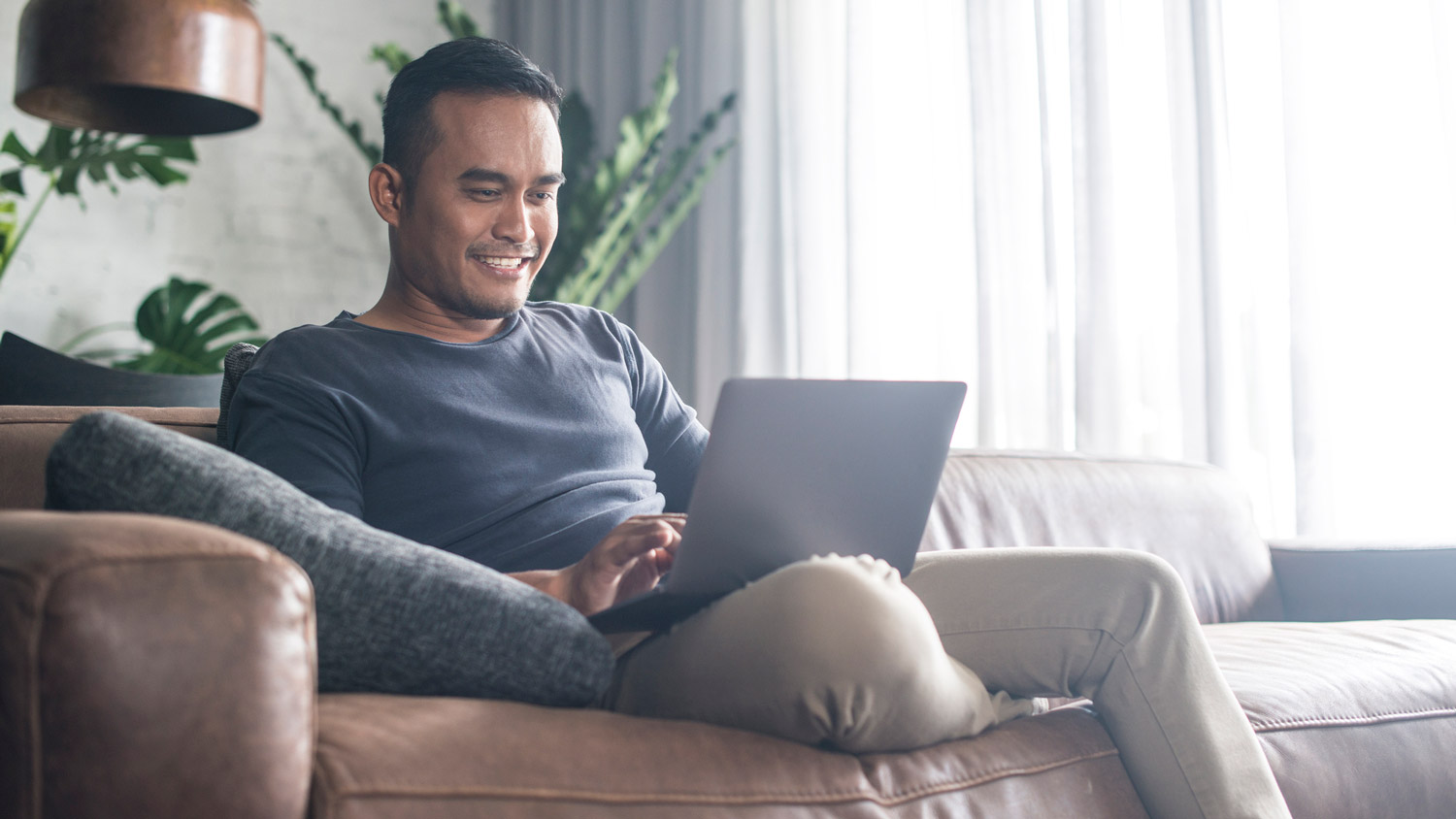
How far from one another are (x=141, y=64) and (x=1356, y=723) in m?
1.67

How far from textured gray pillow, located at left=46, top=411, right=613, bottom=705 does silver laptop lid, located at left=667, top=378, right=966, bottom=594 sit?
0.13 meters

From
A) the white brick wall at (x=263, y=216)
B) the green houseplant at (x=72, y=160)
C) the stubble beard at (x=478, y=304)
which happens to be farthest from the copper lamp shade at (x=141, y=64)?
the white brick wall at (x=263, y=216)

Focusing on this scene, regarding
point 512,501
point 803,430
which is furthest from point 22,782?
point 512,501

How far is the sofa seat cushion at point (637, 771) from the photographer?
697 millimetres

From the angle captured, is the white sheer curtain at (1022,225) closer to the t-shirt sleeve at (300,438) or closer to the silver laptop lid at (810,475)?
the silver laptop lid at (810,475)

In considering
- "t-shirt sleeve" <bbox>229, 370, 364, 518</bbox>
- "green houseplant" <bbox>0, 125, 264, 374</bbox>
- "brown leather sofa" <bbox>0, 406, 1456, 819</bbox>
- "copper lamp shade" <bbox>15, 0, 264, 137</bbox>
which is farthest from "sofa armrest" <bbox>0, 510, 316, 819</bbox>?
"green houseplant" <bbox>0, 125, 264, 374</bbox>

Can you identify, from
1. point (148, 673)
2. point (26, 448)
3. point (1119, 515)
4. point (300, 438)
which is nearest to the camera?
point (148, 673)

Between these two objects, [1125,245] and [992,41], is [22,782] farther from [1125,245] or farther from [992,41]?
[992,41]

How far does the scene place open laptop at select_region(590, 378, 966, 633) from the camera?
0.86 meters

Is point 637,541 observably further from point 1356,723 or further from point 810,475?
point 1356,723

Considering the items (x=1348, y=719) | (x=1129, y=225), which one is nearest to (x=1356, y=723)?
(x=1348, y=719)

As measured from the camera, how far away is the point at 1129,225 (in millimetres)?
2357

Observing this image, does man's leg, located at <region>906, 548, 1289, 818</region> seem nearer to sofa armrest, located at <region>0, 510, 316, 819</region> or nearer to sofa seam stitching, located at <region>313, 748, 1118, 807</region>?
sofa seam stitching, located at <region>313, 748, 1118, 807</region>

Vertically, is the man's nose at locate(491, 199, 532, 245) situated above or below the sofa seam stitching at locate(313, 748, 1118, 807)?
above
